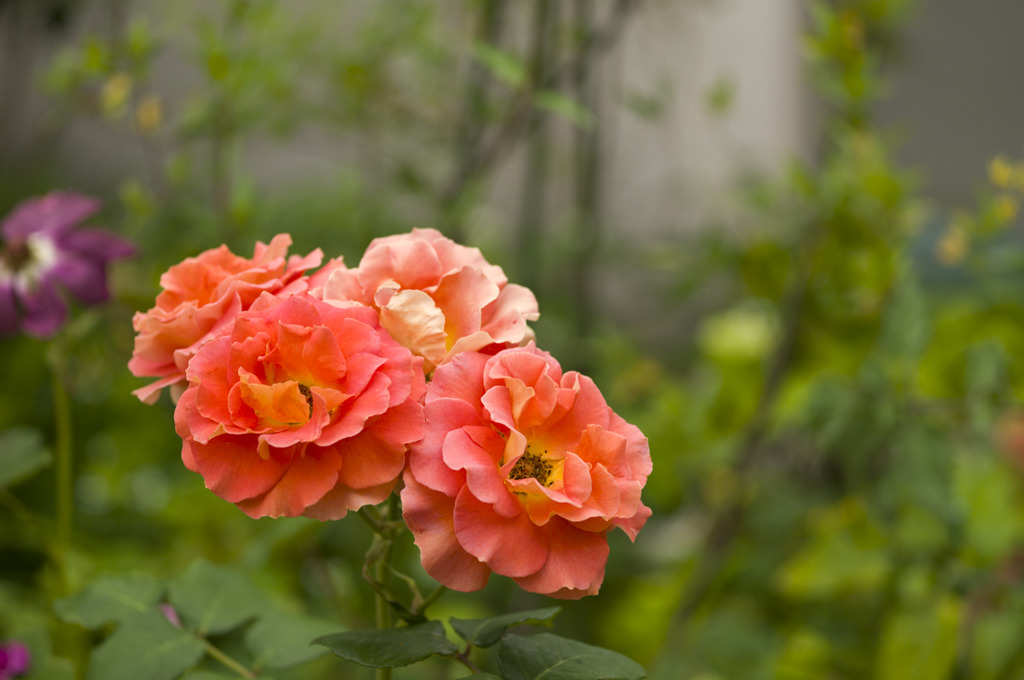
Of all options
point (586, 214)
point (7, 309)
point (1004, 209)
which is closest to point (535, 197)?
point (586, 214)

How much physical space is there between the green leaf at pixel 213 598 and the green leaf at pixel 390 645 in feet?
0.41

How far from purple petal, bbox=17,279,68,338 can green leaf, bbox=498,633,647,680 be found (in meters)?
0.40

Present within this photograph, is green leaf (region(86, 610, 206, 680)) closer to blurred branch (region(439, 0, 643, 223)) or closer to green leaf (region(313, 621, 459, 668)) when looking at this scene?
green leaf (region(313, 621, 459, 668))

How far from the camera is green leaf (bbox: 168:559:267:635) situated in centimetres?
37


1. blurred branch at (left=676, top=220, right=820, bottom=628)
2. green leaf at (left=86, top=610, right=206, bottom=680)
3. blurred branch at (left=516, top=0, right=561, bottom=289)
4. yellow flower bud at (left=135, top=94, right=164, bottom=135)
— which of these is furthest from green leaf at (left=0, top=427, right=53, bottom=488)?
blurred branch at (left=676, top=220, right=820, bottom=628)

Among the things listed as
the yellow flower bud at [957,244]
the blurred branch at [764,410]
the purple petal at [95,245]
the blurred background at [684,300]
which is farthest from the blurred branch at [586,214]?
the purple petal at [95,245]

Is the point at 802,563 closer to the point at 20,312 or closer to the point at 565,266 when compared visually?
the point at 565,266

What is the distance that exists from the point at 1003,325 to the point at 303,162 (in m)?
1.46

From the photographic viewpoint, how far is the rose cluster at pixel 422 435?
0.84 feet

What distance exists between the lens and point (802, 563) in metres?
0.83

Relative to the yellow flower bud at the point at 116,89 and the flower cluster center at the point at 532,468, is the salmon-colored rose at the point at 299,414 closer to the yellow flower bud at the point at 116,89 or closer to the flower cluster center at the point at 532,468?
the flower cluster center at the point at 532,468

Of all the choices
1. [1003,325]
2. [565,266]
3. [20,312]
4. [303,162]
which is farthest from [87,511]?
[1003,325]

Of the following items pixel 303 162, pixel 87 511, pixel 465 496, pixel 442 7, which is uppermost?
pixel 442 7

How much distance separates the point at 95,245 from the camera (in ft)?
1.75
